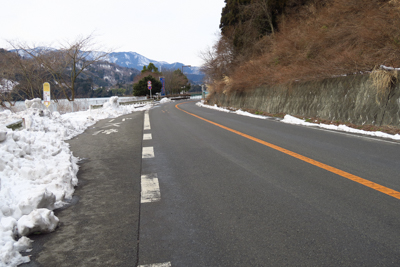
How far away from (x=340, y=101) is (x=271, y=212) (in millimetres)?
10037

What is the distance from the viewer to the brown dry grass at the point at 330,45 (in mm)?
11148

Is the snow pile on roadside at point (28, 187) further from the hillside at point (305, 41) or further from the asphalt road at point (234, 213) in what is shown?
the hillside at point (305, 41)

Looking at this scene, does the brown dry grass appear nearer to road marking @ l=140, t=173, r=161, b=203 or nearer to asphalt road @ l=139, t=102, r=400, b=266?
asphalt road @ l=139, t=102, r=400, b=266

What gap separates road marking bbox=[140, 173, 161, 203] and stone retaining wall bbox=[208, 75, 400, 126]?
7984mm

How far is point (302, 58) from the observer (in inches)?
673

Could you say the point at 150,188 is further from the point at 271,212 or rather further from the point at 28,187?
the point at 271,212

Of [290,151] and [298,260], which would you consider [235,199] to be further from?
[290,151]

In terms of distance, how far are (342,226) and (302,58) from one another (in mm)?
15818

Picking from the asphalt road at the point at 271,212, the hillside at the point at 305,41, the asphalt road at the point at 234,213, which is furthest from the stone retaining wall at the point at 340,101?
the asphalt road at the point at 271,212

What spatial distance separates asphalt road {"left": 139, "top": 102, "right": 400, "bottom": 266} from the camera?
2479 millimetres

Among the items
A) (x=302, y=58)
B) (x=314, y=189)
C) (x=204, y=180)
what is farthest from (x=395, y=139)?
(x=302, y=58)

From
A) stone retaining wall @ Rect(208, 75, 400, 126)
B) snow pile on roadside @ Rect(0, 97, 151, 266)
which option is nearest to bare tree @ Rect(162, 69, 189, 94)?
stone retaining wall @ Rect(208, 75, 400, 126)

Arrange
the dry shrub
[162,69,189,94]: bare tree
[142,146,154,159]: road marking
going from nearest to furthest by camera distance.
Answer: [142,146,154,159]: road marking, the dry shrub, [162,69,189,94]: bare tree

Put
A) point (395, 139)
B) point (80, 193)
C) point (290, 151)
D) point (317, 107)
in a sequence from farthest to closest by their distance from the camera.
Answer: point (317, 107) < point (395, 139) < point (290, 151) < point (80, 193)
